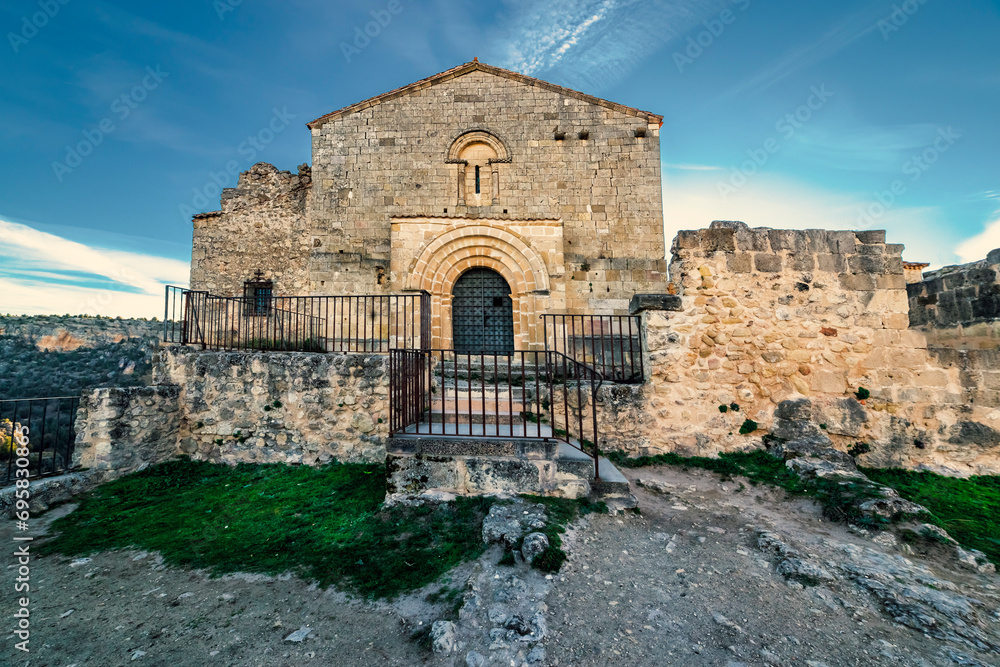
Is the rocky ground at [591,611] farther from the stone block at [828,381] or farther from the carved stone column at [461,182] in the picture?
the carved stone column at [461,182]

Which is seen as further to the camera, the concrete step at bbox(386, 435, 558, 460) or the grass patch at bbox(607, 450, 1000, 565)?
the concrete step at bbox(386, 435, 558, 460)

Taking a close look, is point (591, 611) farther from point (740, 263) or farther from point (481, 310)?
point (481, 310)

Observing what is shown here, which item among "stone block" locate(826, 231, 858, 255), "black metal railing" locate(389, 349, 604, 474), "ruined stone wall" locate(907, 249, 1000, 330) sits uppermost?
"stone block" locate(826, 231, 858, 255)

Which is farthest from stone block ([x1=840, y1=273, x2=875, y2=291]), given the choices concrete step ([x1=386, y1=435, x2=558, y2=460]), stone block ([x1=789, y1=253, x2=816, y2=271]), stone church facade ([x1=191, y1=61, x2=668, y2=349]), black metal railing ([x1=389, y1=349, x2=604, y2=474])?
concrete step ([x1=386, y1=435, x2=558, y2=460])

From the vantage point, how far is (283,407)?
604 centimetres

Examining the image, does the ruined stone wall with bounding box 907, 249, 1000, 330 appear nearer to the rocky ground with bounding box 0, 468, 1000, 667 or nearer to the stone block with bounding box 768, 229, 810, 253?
the stone block with bounding box 768, 229, 810, 253

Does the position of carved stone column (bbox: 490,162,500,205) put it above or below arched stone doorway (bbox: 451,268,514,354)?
above

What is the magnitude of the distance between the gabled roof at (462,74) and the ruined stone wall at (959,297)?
7.58 meters

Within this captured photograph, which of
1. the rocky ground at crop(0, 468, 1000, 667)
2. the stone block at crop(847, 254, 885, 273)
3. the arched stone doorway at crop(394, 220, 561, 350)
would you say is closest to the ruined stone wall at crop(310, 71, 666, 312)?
the arched stone doorway at crop(394, 220, 561, 350)

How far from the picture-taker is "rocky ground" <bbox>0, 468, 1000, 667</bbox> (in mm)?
2381

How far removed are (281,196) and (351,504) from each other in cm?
1069

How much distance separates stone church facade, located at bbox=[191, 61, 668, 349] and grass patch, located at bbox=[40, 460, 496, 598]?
5.52 metres

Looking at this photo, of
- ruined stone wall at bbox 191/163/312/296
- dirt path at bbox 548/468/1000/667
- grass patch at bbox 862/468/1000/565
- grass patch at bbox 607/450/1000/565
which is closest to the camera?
dirt path at bbox 548/468/1000/667

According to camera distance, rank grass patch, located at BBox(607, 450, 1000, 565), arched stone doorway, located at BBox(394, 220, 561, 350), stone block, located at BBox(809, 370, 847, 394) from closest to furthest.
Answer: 1. grass patch, located at BBox(607, 450, 1000, 565)
2. stone block, located at BBox(809, 370, 847, 394)
3. arched stone doorway, located at BBox(394, 220, 561, 350)
